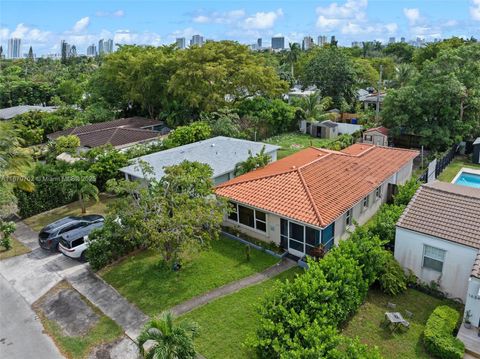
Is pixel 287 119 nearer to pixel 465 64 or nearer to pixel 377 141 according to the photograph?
pixel 377 141

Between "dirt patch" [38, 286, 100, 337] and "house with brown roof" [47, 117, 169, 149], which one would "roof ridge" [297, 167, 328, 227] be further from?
"house with brown roof" [47, 117, 169, 149]

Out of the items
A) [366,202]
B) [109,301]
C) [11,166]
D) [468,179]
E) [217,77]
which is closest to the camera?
[109,301]

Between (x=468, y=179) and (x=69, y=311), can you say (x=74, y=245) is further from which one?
(x=468, y=179)

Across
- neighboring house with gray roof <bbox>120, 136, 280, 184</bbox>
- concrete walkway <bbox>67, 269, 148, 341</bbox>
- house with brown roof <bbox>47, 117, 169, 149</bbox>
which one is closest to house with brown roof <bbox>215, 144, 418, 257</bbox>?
neighboring house with gray roof <bbox>120, 136, 280, 184</bbox>

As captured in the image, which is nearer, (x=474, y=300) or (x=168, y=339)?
(x=168, y=339)

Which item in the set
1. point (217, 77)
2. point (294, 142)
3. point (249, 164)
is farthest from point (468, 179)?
point (217, 77)

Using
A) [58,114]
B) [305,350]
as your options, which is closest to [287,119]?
[58,114]

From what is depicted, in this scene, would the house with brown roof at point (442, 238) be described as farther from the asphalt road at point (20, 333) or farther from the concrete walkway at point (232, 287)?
the asphalt road at point (20, 333)
